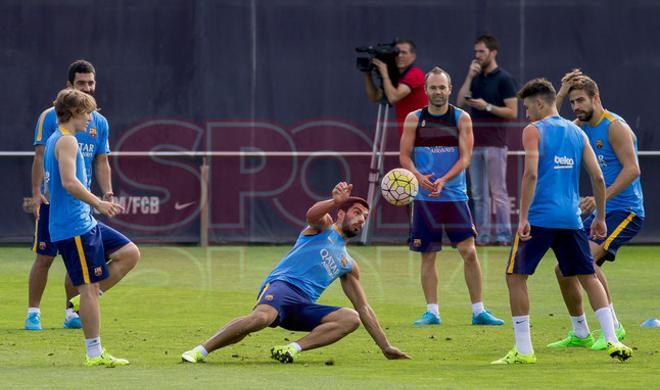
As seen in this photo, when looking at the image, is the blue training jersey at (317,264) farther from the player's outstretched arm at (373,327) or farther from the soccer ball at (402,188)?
the soccer ball at (402,188)

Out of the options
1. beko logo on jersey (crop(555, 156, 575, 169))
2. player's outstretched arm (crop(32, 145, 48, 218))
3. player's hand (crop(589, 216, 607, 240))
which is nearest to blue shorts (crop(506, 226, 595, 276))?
player's hand (crop(589, 216, 607, 240))

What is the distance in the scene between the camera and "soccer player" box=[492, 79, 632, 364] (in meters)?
9.74

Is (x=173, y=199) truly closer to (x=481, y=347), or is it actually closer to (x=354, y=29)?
(x=354, y=29)

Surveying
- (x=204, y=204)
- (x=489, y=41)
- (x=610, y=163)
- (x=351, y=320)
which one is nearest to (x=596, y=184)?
(x=610, y=163)

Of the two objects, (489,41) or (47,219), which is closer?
(47,219)

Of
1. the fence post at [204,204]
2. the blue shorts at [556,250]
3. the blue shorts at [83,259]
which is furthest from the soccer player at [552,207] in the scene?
the fence post at [204,204]

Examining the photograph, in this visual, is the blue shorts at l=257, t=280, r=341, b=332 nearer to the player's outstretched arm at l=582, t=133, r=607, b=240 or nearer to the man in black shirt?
the player's outstretched arm at l=582, t=133, r=607, b=240

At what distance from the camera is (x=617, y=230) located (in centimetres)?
1134

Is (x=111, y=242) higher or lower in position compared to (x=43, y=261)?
higher

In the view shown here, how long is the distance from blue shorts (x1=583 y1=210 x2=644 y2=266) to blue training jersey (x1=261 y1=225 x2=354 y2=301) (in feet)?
7.89

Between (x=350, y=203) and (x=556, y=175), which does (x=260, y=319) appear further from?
(x=556, y=175)

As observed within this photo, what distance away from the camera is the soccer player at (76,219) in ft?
31.0

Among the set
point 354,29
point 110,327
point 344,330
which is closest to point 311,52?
point 354,29

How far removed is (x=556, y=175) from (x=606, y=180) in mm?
1646
